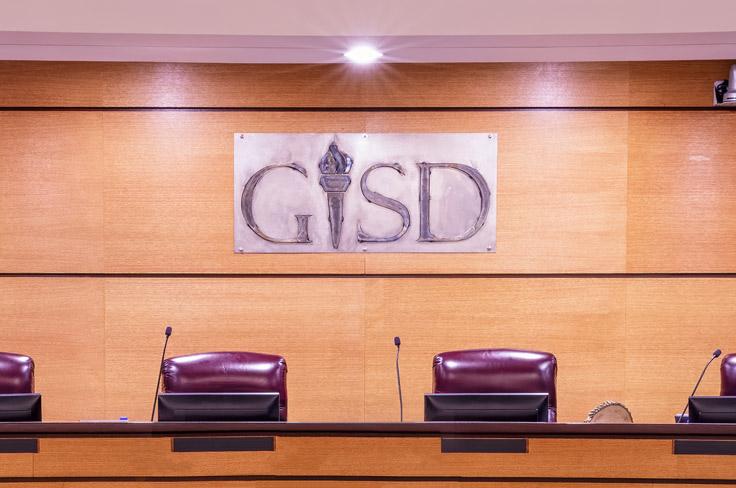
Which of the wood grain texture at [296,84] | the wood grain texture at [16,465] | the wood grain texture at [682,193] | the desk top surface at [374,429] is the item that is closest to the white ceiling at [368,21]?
the wood grain texture at [296,84]

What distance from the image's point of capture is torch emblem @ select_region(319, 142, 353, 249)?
4.20 metres

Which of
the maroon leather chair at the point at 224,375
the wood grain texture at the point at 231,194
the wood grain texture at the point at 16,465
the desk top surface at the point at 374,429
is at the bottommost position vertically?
the wood grain texture at the point at 16,465

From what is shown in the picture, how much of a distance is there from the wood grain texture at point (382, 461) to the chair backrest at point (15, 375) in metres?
0.84

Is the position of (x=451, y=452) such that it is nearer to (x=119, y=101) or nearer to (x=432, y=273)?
(x=432, y=273)

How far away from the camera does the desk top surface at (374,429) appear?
234cm

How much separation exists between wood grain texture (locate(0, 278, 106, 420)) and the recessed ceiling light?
2.08 metres

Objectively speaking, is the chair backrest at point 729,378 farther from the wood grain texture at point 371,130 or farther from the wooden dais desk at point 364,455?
the wood grain texture at point 371,130

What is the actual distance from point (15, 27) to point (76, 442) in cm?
198

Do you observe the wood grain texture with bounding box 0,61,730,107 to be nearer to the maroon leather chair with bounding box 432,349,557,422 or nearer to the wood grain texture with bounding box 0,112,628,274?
the wood grain texture with bounding box 0,112,628,274

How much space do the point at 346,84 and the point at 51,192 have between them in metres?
1.94

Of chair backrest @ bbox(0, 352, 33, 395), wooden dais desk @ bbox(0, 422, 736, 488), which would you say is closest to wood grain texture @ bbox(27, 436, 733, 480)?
wooden dais desk @ bbox(0, 422, 736, 488)

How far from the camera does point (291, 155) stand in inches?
165

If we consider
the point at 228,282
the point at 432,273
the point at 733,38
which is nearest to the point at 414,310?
the point at 432,273

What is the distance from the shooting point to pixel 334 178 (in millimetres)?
4207
